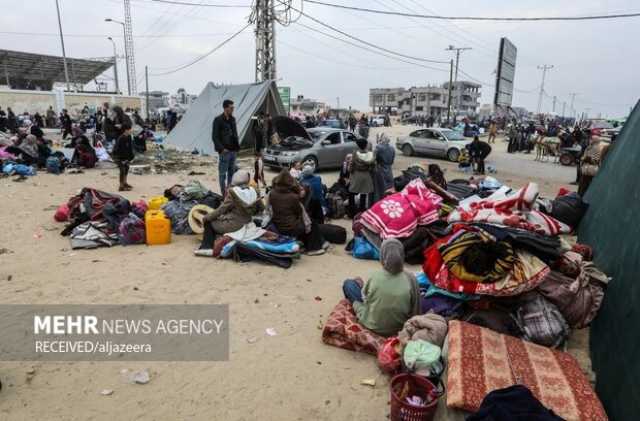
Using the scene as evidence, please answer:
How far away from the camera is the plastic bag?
3.22m

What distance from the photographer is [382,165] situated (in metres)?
8.67

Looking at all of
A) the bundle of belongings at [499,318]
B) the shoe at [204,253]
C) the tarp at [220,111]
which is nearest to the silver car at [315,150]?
the tarp at [220,111]

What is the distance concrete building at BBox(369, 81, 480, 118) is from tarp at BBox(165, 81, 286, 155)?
64.0m

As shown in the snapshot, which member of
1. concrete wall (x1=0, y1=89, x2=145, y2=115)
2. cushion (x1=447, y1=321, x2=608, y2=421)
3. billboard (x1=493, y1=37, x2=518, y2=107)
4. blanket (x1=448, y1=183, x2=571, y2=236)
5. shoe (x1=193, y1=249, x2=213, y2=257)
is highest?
billboard (x1=493, y1=37, x2=518, y2=107)

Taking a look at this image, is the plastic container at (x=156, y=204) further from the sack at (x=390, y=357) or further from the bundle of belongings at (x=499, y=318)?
the sack at (x=390, y=357)

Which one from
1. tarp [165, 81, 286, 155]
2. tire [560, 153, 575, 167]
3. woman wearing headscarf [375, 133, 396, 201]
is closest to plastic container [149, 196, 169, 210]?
woman wearing headscarf [375, 133, 396, 201]

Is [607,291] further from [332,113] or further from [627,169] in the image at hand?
[332,113]

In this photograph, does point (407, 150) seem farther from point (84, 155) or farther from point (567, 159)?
point (84, 155)

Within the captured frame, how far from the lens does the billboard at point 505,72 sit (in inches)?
1006

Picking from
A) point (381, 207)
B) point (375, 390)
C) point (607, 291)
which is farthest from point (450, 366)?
point (381, 207)

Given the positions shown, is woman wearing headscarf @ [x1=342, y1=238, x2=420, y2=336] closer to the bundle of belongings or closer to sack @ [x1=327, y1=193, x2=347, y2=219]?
the bundle of belongings

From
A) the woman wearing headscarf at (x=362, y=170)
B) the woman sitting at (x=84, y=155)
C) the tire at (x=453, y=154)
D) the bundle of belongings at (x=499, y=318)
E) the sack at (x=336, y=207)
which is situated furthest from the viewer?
the tire at (x=453, y=154)

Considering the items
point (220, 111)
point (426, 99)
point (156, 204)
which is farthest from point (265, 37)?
point (426, 99)

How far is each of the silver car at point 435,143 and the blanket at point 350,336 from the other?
1647 cm
